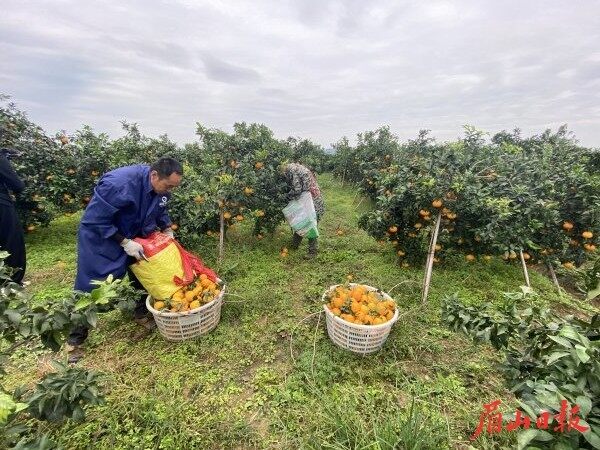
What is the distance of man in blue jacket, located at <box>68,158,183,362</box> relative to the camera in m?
3.04

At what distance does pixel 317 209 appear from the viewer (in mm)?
6027

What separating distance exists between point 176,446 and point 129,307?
1.45 meters

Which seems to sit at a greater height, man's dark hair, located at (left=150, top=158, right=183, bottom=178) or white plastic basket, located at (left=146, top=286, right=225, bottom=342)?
man's dark hair, located at (left=150, top=158, right=183, bottom=178)

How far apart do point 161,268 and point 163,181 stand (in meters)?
0.92

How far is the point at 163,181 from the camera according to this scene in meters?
3.15

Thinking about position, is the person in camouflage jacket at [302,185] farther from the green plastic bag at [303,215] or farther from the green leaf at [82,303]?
the green leaf at [82,303]

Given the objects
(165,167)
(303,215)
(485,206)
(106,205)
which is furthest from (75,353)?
(485,206)

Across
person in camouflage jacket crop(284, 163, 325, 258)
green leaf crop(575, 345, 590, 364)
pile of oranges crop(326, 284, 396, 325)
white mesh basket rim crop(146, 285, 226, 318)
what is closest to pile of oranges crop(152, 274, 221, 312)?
white mesh basket rim crop(146, 285, 226, 318)

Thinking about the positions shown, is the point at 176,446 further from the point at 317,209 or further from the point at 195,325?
the point at 317,209

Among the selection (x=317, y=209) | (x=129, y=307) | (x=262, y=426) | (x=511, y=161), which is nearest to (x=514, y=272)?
(x=511, y=161)

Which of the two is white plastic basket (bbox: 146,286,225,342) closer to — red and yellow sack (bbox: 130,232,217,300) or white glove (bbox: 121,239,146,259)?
red and yellow sack (bbox: 130,232,217,300)

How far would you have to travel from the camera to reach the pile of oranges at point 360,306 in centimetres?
320

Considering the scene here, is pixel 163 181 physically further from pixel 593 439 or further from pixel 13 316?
pixel 593 439

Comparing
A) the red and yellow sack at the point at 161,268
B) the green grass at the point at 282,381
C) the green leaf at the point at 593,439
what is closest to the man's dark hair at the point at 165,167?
the red and yellow sack at the point at 161,268
